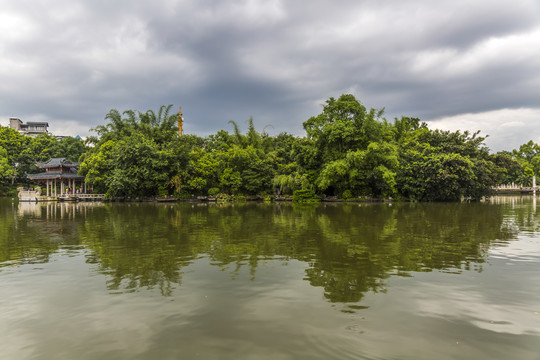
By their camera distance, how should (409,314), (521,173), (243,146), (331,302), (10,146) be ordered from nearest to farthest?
(409,314) < (331,302) < (243,146) < (10,146) < (521,173)

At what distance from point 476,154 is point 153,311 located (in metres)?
43.2

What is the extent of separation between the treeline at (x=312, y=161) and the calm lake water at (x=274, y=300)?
2550 cm

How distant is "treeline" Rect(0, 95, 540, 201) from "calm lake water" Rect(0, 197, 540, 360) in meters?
25.5

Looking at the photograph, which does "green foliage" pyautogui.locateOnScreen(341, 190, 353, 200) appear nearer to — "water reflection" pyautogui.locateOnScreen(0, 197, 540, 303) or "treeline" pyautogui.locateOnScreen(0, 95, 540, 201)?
"treeline" pyautogui.locateOnScreen(0, 95, 540, 201)

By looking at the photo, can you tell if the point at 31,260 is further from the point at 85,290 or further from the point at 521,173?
the point at 521,173

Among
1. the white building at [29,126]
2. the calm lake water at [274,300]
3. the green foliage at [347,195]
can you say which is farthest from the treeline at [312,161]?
the white building at [29,126]

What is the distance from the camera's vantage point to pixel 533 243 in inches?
385

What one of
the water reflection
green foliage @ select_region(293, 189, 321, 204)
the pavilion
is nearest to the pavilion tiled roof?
the pavilion

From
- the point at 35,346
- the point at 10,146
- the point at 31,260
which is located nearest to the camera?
the point at 35,346

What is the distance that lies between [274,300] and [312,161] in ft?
107

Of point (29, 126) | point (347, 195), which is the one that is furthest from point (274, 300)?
point (29, 126)

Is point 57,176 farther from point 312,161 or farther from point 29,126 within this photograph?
point 29,126

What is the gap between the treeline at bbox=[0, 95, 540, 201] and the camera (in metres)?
34.1

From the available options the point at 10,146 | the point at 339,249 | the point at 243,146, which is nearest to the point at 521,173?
the point at 243,146
